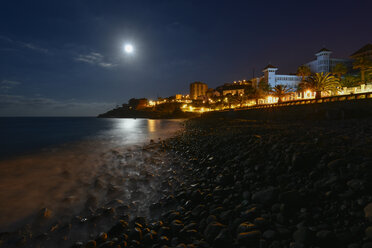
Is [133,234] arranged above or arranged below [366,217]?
below

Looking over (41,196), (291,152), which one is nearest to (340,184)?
(291,152)

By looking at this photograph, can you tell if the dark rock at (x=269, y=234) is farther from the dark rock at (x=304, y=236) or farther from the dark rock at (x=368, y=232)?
the dark rock at (x=368, y=232)

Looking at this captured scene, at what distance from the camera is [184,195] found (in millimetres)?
5445

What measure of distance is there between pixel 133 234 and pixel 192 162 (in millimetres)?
5827

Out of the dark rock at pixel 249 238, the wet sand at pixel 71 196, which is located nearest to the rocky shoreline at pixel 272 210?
the dark rock at pixel 249 238

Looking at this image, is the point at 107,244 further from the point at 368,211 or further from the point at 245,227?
the point at 368,211

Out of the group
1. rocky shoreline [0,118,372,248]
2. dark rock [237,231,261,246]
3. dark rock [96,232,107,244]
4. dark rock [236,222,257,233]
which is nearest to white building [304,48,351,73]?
rocky shoreline [0,118,372,248]

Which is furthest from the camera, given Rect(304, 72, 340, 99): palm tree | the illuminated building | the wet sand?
the illuminated building

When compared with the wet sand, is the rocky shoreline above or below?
above

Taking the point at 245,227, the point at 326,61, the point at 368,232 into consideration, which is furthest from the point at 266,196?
the point at 326,61

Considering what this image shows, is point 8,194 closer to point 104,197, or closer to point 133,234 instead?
point 104,197

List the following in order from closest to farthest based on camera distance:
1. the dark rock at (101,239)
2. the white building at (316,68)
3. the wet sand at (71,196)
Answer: the dark rock at (101,239), the wet sand at (71,196), the white building at (316,68)

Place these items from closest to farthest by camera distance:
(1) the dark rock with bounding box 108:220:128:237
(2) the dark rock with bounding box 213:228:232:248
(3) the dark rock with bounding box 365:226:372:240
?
1. (3) the dark rock with bounding box 365:226:372:240
2. (2) the dark rock with bounding box 213:228:232:248
3. (1) the dark rock with bounding box 108:220:128:237

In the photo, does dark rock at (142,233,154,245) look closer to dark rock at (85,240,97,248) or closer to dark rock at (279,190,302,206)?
dark rock at (85,240,97,248)
